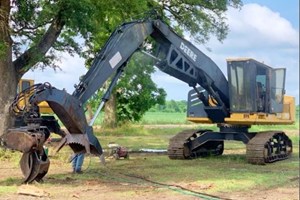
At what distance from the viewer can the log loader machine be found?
9.32 m

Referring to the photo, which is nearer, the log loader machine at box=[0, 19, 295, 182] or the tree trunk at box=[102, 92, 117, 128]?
the log loader machine at box=[0, 19, 295, 182]

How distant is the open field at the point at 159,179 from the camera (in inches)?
364

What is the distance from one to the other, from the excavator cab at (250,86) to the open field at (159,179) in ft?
4.83

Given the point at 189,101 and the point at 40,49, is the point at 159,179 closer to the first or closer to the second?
the point at 189,101

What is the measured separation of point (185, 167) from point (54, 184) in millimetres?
4053

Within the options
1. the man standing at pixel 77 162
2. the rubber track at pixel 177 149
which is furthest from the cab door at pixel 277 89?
the man standing at pixel 77 162

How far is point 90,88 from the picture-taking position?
1000 cm

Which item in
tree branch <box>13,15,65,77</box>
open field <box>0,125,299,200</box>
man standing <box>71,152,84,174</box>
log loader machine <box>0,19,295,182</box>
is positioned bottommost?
open field <box>0,125,299,200</box>

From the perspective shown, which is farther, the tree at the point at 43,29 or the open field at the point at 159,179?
the tree at the point at 43,29

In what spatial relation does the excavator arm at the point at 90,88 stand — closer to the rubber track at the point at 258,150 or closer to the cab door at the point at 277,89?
the rubber track at the point at 258,150

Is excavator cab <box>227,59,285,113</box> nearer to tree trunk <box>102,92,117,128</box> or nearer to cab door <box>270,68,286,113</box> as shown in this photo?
cab door <box>270,68,286,113</box>

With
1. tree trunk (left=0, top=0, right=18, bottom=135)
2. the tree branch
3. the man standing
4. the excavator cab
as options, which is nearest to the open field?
the man standing

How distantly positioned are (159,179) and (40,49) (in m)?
5.68

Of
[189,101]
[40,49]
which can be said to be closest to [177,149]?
[189,101]
